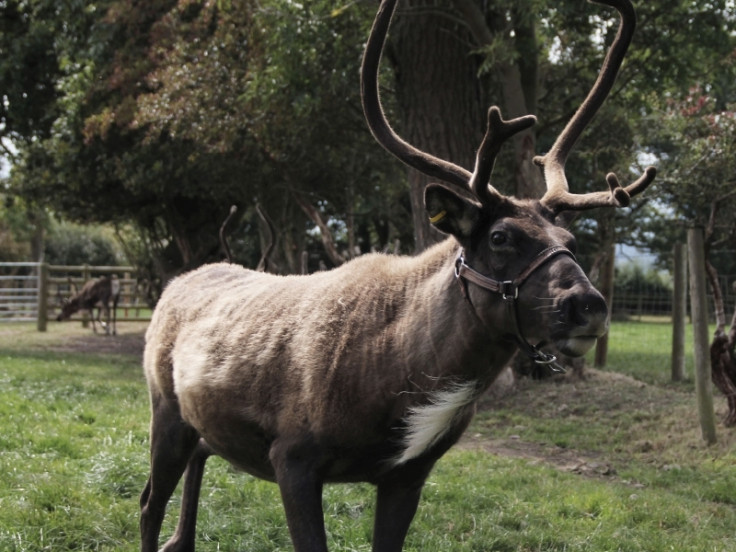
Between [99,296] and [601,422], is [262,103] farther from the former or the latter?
[99,296]

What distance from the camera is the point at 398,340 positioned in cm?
321

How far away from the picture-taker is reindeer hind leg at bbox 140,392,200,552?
4254 mm

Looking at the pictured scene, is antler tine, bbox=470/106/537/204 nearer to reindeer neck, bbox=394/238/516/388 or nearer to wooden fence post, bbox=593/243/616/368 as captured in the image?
reindeer neck, bbox=394/238/516/388

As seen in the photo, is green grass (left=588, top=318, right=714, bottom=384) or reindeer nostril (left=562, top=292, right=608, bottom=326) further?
green grass (left=588, top=318, right=714, bottom=384)

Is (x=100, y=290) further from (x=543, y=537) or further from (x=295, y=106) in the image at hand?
(x=543, y=537)

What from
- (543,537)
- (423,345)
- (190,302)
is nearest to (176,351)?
(190,302)

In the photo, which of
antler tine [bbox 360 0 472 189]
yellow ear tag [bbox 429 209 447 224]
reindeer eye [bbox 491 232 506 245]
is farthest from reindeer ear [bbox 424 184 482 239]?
antler tine [bbox 360 0 472 189]

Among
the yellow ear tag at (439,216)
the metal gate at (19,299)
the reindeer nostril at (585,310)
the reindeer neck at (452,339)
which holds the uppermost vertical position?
the yellow ear tag at (439,216)

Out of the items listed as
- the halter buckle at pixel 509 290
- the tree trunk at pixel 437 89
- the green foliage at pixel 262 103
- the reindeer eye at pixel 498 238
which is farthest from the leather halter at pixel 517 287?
the tree trunk at pixel 437 89

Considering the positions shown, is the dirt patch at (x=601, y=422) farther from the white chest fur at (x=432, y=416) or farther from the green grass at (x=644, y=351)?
the white chest fur at (x=432, y=416)

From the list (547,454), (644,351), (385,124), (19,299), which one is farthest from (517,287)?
(19,299)

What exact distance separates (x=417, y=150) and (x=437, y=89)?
6.12 metres

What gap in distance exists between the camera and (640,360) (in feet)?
49.4

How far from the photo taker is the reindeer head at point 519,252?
2803mm
